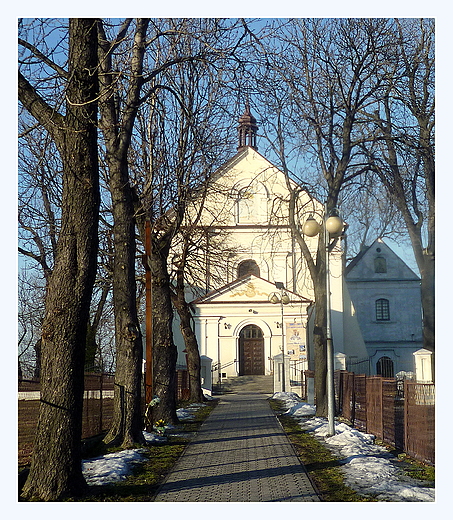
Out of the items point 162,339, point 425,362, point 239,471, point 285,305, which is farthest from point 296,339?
point 239,471

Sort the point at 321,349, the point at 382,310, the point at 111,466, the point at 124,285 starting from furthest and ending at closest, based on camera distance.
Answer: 1. the point at 382,310
2. the point at 321,349
3. the point at 124,285
4. the point at 111,466

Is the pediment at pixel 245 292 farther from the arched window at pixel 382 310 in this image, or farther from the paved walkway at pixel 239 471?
the paved walkway at pixel 239 471

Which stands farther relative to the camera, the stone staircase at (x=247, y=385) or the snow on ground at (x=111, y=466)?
the stone staircase at (x=247, y=385)

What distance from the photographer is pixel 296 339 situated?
37.6 metres

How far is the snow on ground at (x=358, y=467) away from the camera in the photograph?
795 cm

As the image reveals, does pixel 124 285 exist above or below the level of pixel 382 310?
above

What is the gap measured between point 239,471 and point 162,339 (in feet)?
23.4

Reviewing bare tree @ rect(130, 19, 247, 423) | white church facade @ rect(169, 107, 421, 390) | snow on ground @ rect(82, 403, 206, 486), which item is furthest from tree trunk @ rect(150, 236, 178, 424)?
white church facade @ rect(169, 107, 421, 390)

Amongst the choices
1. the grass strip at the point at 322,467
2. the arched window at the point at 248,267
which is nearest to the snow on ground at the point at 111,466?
the grass strip at the point at 322,467

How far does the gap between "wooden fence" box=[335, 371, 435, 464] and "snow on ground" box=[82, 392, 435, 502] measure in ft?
1.30

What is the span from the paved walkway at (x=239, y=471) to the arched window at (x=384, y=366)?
29999 millimetres

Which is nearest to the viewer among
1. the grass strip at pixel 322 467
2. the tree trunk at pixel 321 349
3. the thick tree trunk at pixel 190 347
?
the grass strip at pixel 322 467

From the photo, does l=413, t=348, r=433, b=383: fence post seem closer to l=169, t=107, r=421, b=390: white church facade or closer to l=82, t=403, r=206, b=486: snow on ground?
l=169, t=107, r=421, b=390: white church facade

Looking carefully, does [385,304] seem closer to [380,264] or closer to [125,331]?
[380,264]
